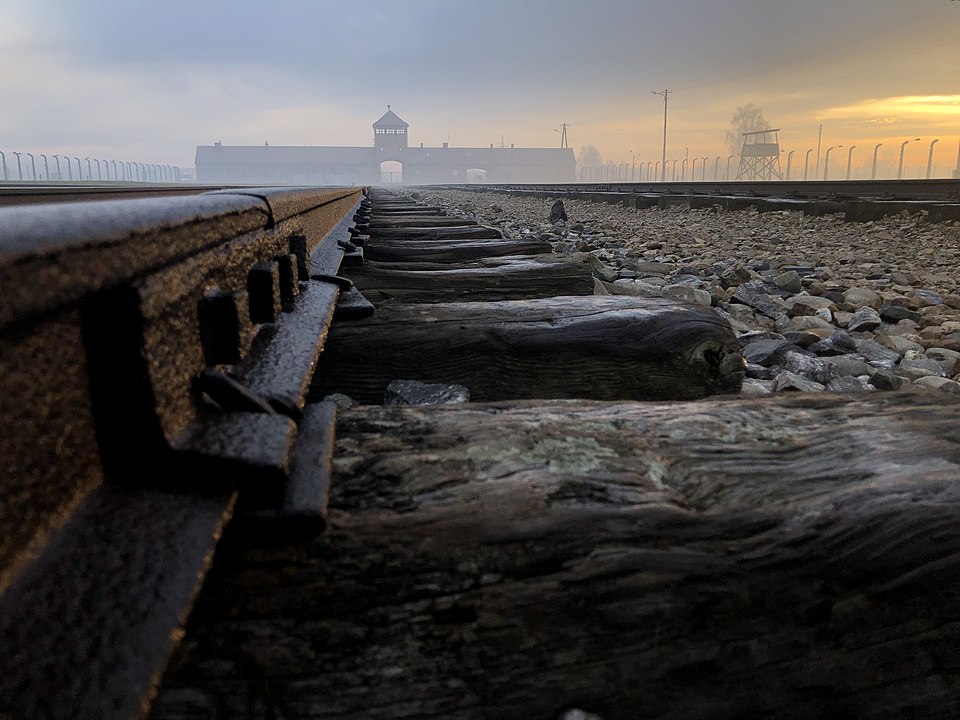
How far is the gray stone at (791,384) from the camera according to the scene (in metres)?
2.32

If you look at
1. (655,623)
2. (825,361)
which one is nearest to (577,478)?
(655,623)

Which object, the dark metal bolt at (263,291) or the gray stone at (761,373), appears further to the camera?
the gray stone at (761,373)

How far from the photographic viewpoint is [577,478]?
796 mm

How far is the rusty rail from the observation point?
1.59ft

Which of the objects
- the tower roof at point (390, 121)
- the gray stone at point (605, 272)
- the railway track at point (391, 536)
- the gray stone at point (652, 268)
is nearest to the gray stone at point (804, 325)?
the gray stone at point (605, 272)

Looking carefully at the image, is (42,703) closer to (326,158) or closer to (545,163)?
(326,158)

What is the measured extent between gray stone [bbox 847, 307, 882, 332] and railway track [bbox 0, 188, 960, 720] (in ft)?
9.20

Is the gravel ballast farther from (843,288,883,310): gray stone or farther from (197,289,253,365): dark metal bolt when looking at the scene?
(197,289,253,365): dark metal bolt

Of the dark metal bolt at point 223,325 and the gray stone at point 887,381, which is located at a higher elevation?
the dark metal bolt at point 223,325

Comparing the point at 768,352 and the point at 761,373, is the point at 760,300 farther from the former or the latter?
the point at 761,373

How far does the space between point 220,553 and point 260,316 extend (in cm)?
60

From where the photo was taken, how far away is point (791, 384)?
2322 mm

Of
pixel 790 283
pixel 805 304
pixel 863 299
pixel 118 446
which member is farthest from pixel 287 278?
pixel 790 283

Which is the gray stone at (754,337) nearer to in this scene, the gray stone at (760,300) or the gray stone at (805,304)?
the gray stone at (760,300)
